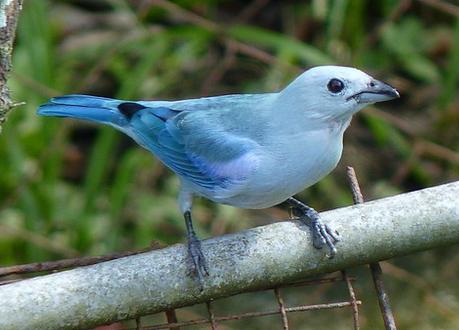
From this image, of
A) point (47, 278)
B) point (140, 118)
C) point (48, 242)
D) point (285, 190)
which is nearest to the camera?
point (47, 278)

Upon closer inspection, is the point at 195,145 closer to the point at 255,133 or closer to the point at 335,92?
the point at 255,133

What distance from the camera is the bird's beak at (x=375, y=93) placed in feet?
7.99

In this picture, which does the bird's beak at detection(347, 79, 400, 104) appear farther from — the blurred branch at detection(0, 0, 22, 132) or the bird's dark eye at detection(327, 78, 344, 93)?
the blurred branch at detection(0, 0, 22, 132)

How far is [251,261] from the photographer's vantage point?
6.49 ft

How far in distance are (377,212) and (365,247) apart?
79 mm

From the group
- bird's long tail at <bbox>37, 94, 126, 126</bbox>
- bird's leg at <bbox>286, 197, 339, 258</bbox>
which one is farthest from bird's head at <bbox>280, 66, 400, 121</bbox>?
bird's long tail at <bbox>37, 94, 126, 126</bbox>

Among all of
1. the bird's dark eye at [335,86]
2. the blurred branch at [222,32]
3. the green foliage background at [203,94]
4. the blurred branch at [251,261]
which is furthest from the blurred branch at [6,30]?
the blurred branch at [222,32]

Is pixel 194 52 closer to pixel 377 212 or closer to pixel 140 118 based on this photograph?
pixel 140 118

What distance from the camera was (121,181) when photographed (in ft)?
14.0

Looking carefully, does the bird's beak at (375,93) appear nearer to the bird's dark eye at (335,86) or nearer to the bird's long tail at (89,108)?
the bird's dark eye at (335,86)

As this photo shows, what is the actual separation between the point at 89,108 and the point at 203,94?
190 centimetres

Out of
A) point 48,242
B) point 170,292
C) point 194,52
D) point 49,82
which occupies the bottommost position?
point 170,292

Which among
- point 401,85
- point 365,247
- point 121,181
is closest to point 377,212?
point 365,247

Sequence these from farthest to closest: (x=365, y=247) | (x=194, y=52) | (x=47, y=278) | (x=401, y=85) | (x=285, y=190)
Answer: (x=401, y=85) → (x=194, y=52) → (x=285, y=190) → (x=365, y=247) → (x=47, y=278)
